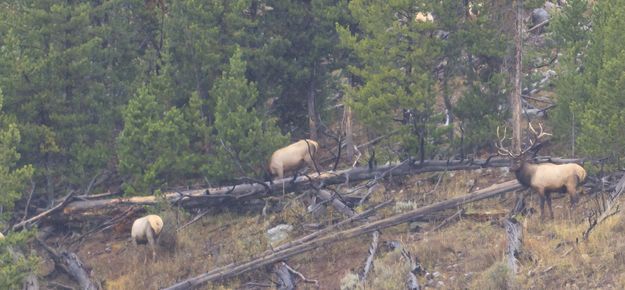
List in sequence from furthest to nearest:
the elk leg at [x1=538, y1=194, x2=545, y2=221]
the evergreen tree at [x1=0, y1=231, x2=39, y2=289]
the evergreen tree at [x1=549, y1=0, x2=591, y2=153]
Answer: the evergreen tree at [x1=549, y1=0, x2=591, y2=153] < the elk leg at [x1=538, y1=194, x2=545, y2=221] < the evergreen tree at [x1=0, y1=231, x2=39, y2=289]

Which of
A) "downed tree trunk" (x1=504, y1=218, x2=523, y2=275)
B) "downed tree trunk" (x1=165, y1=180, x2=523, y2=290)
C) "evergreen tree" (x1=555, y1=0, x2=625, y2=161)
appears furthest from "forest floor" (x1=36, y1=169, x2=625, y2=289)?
"evergreen tree" (x1=555, y1=0, x2=625, y2=161)

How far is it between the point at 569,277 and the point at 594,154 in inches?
221

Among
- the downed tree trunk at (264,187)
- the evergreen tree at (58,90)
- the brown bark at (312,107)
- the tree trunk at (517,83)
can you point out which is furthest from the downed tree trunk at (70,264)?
the tree trunk at (517,83)

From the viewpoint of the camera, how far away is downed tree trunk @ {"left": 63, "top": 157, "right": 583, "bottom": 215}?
24.1m

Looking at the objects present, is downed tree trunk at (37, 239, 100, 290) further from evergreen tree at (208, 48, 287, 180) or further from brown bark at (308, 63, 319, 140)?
brown bark at (308, 63, 319, 140)

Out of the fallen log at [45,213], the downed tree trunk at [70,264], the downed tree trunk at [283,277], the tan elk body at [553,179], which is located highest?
the tan elk body at [553,179]

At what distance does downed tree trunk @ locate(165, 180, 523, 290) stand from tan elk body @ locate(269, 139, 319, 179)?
11.9 feet

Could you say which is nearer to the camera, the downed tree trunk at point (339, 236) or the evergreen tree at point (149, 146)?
the downed tree trunk at point (339, 236)

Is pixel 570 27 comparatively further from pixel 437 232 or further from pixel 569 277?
Result: pixel 569 277

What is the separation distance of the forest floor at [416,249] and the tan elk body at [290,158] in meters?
0.77

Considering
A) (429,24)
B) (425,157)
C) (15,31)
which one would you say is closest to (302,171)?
(425,157)

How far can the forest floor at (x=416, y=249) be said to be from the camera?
17.7 metres

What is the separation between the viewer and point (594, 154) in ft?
73.0

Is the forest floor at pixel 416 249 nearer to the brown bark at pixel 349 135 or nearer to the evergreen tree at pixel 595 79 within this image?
the evergreen tree at pixel 595 79
